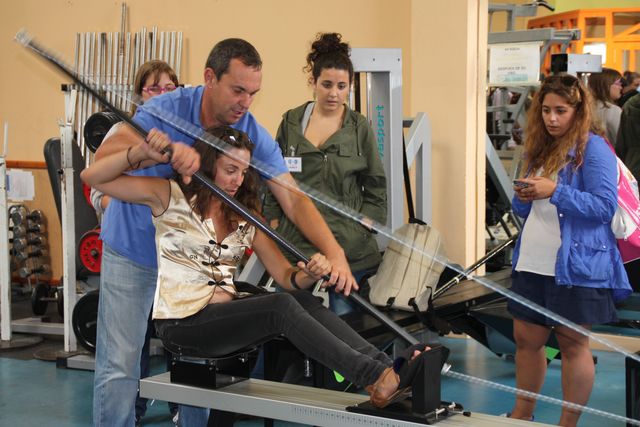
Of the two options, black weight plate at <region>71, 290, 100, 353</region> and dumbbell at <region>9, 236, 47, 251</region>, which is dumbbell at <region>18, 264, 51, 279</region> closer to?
dumbbell at <region>9, 236, 47, 251</region>

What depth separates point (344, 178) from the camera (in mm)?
3807

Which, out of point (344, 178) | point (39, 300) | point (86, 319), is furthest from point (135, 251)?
point (39, 300)

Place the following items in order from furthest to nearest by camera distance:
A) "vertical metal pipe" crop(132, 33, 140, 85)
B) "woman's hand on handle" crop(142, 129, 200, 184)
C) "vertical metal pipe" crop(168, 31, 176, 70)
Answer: "vertical metal pipe" crop(132, 33, 140, 85)
"vertical metal pipe" crop(168, 31, 176, 70)
"woman's hand on handle" crop(142, 129, 200, 184)

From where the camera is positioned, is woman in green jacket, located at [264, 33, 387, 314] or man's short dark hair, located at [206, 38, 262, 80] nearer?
man's short dark hair, located at [206, 38, 262, 80]

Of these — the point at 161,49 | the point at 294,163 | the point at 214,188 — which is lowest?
the point at 214,188

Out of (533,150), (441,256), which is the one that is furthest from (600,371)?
(533,150)

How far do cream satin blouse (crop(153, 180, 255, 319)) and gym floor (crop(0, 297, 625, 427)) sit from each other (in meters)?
1.33

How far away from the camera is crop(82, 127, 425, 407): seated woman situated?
2498 mm

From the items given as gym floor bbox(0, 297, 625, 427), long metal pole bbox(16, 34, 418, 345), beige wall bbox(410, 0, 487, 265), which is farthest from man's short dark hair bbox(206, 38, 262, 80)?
beige wall bbox(410, 0, 487, 265)

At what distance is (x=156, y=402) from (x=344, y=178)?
1.34m

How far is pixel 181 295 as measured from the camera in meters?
2.62

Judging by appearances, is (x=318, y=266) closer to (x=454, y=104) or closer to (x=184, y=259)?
(x=184, y=259)

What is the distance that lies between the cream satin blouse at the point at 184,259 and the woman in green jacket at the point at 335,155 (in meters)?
1.10

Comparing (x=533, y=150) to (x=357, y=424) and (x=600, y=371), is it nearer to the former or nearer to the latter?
(x=357, y=424)
